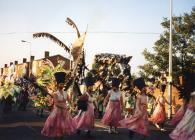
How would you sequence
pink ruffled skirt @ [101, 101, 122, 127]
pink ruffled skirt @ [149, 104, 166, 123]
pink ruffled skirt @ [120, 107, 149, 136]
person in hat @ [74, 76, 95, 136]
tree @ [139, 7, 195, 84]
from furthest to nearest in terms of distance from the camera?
tree @ [139, 7, 195, 84] < pink ruffled skirt @ [149, 104, 166, 123] < pink ruffled skirt @ [101, 101, 122, 127] < person in hat @ [74, 76, 95, 136] < pink ruffled skirt @ [120, 107, 149, 136]

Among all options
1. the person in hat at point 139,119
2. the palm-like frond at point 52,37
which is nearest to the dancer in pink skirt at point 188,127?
the person in hat at point 139,119

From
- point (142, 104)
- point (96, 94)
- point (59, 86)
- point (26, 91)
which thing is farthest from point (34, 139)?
point (26, 91)

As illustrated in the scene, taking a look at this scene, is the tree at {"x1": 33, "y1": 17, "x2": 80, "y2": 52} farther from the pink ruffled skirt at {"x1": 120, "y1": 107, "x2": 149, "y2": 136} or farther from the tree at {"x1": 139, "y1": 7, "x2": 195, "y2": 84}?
the tree at {"x1": 139, "y1": 7, "x2": 195, "y2": 84}

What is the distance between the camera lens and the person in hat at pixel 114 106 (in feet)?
50.7

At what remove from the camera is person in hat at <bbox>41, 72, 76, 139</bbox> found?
11336 mm

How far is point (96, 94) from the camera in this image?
24531mm

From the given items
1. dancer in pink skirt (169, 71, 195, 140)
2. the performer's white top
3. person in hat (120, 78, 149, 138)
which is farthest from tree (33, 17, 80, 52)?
dancer in pink skirt (169, 71, 195, 140)

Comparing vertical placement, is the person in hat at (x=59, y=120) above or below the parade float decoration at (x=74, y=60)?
below

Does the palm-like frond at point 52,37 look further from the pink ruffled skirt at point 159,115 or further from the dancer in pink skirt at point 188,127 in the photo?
the dancer in pink skirt at point 188,127

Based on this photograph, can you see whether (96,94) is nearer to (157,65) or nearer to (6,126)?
(6,126)

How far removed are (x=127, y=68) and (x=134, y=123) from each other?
1727cm

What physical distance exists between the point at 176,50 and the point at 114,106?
21742mm

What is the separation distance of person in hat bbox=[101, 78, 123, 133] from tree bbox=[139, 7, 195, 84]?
1966cm

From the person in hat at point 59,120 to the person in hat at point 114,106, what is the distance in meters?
3.88
